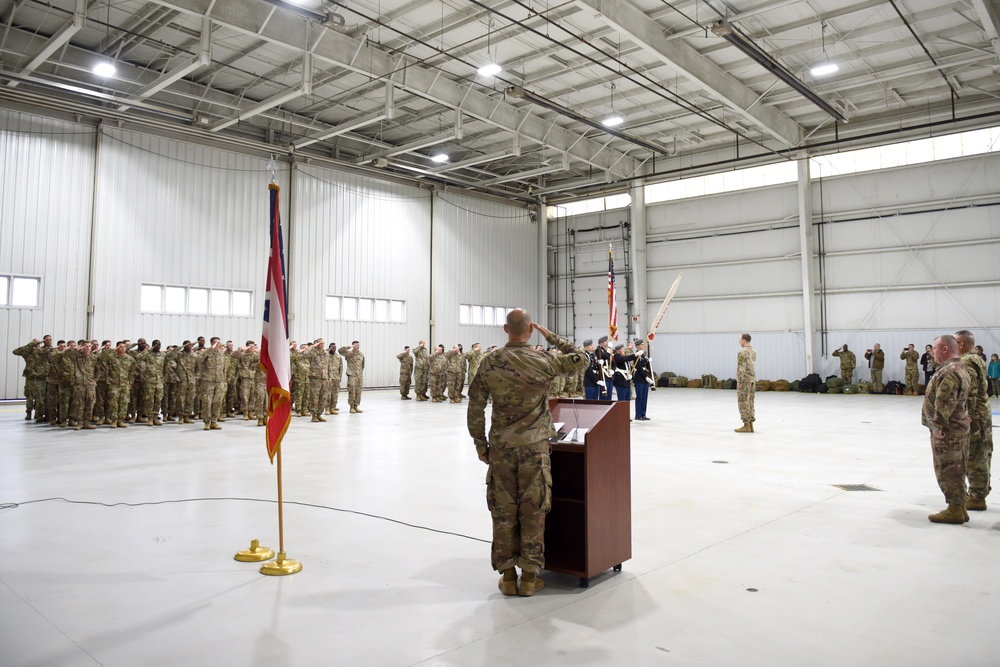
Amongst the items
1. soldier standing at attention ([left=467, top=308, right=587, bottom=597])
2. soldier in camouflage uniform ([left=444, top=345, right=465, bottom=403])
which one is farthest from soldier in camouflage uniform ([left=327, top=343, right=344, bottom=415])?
soldier standing at attention ([left=467, top=308, right=587, bottom=597])

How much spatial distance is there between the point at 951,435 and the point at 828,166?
63.3 ft

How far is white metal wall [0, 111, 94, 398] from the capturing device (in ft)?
51.2

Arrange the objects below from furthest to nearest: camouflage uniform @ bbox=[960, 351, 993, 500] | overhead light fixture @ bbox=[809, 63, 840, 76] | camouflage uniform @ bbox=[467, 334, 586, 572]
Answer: overhead light fixture @ bbox=[809, 63, 840, 76] < camouflage uniform @ bbox=[960, 351, 993, 500] < camouflage uniform @ bbox=[467, 334, 586, 572]

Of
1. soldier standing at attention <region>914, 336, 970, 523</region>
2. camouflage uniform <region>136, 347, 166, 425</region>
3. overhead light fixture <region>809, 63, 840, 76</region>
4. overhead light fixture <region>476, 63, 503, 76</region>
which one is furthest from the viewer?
overhead light fixture <region>809, 63, 840, 76</region>

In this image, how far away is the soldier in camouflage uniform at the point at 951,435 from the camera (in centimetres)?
517

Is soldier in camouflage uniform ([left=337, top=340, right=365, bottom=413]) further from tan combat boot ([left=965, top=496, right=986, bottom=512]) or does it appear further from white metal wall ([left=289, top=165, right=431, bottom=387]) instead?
tan combat boot ([left=965, top=496, right=986, bottom=512])

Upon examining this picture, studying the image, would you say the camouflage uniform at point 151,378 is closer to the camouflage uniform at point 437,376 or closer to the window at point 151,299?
the window at point 151,299

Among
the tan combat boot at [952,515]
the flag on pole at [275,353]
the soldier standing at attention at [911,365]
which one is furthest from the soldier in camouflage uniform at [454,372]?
the flag on pole at [275,353]

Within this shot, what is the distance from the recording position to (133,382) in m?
12.8

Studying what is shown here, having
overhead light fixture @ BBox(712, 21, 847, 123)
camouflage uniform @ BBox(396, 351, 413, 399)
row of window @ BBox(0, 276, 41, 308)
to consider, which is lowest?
camouflage uniform @ BBox(396, 351, 413, 399)

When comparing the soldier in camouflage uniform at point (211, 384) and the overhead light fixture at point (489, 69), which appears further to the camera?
the overhead light fixture at point (489, 69)

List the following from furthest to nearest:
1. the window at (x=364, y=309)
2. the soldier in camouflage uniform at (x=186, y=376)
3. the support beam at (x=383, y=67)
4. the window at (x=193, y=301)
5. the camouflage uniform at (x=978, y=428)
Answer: the window at (x=364, y=309) → the window at (x=193, y=301) → the support beam at (x=383, y=67) → the soldier in camouflage uniform at (x=186, y=376) → the camouflage uniform at (x=978, y=428)

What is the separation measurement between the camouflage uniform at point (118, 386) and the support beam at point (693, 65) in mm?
10541

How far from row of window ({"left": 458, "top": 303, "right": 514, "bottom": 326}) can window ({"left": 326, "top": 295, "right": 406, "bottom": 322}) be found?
9.28 ft
